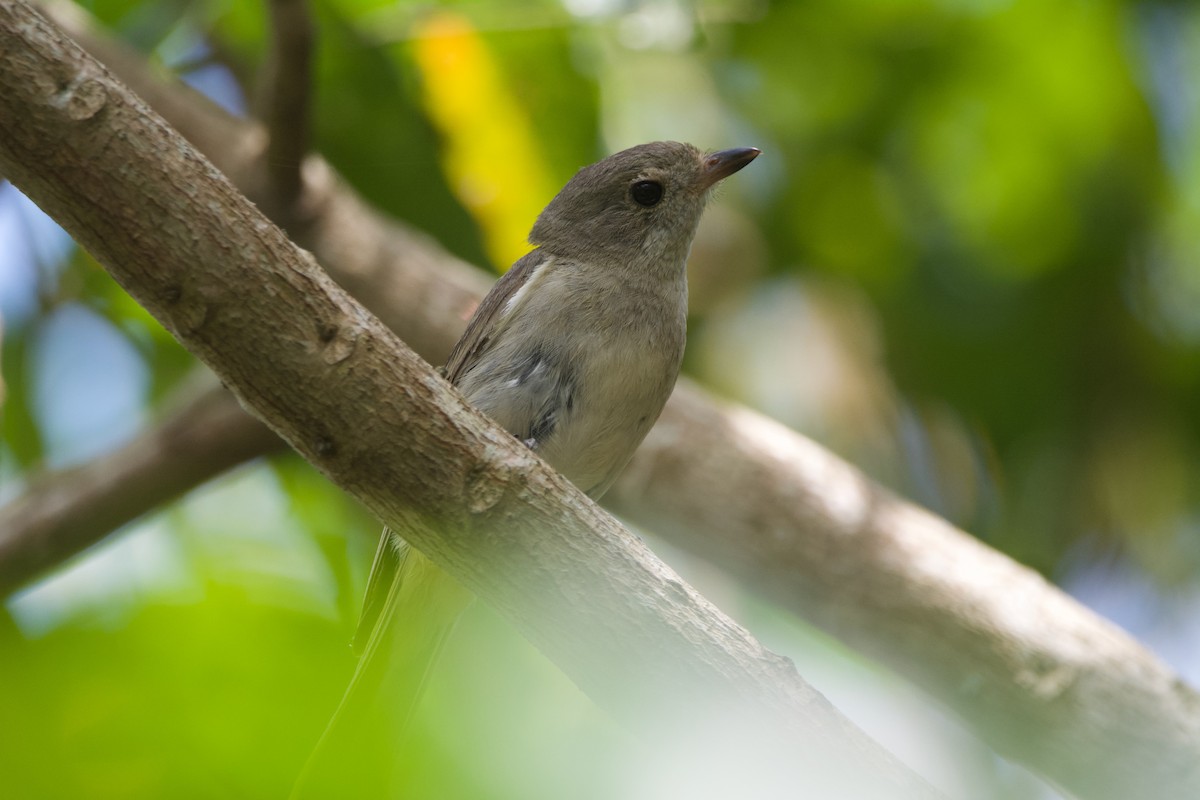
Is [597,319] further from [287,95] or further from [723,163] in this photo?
[287,95]

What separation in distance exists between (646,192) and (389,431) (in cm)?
207

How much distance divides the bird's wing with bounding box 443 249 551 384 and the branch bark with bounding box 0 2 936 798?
130cm

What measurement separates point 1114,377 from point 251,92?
4.02 m

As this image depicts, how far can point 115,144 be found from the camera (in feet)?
7.45

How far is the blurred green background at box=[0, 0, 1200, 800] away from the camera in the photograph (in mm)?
4906

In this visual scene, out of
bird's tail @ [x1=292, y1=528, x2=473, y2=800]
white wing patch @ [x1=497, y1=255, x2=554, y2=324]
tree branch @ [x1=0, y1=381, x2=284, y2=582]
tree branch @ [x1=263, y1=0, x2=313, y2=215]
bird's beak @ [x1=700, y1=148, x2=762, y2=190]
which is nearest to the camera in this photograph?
bird's tail @ [x1=292, y1=528, x2=473, y2=800]

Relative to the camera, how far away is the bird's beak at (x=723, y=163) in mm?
4238

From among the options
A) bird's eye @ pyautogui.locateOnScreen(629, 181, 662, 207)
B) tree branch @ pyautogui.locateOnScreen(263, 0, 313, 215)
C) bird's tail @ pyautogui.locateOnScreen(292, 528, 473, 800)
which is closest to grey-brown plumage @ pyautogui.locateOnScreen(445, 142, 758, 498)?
bird's eye @ pyautogui.locateOnScreen(629, 181, 662, 207)

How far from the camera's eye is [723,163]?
427 centimetres

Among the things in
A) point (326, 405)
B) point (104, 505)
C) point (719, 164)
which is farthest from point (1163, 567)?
point (104, 505)

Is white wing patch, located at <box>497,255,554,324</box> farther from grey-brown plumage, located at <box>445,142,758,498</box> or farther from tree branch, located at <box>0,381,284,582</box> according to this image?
tree branch, located at <box>0,381,284,582</box>

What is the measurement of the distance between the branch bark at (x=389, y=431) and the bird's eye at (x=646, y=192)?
1.86 metres

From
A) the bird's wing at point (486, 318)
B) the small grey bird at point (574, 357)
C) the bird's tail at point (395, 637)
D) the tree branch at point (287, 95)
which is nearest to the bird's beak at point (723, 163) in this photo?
the small grey bird at point (574, 357)

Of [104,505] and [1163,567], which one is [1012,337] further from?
[104,505]
